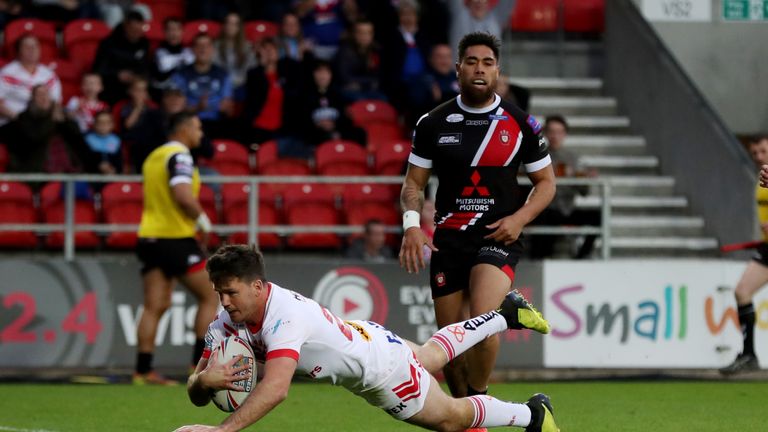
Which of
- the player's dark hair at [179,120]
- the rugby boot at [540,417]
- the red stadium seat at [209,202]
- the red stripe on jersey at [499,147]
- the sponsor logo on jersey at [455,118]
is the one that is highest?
the sponsor logo on jersey at [455,118]

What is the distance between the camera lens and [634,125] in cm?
1798

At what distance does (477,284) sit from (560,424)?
177 cm

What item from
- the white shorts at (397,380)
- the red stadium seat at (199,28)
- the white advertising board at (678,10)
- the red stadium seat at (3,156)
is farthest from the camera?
the white advertising board at (678,10)

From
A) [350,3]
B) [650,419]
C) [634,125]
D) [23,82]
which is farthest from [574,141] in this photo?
[650,419]

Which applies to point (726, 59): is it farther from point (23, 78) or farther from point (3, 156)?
point (3, 156)

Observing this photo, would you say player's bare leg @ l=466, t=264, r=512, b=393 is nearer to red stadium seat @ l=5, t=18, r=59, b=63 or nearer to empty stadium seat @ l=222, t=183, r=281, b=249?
empty stadium seat @ l=222, t=183, r=281, b=249

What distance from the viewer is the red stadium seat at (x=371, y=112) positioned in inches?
660

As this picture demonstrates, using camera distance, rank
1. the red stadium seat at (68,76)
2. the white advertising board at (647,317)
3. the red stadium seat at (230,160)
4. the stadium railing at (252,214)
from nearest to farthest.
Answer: the stadium railing at (252,214), the white advertising board at (647,317), the red stadium seat at (230,160), the red stadium seat at (68,76)

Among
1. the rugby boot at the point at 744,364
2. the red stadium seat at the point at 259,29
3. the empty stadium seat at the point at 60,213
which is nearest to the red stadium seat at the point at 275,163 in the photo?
the empty stadium seat at the point at 60,213

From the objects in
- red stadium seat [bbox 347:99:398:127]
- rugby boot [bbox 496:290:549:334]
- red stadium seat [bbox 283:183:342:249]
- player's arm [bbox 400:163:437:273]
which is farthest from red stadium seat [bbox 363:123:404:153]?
rugby boot [bbox 496:290:549:334]

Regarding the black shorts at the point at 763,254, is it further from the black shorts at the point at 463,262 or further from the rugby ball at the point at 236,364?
the rugby ball at the point at 236,364

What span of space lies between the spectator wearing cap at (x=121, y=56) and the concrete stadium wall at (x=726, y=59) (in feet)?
21.7

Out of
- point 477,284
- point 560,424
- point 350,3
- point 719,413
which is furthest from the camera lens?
point 350,3

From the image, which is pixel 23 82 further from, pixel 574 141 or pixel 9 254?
pixel 574 141
